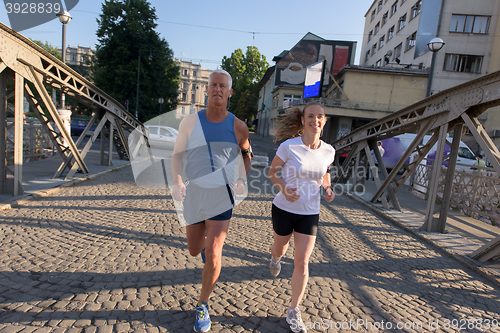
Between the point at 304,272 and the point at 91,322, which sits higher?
the point at 304,272

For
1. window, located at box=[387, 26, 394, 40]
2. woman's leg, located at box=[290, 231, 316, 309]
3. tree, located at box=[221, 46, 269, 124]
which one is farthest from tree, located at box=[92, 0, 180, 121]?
tree, located at box=[221, 46, 269, 124]

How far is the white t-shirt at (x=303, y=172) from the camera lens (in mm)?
2660

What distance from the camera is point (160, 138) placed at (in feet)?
53.3

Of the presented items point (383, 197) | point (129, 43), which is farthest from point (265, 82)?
point (383, 197)

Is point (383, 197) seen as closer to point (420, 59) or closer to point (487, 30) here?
point (420, 59)

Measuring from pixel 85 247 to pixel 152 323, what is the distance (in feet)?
6.36

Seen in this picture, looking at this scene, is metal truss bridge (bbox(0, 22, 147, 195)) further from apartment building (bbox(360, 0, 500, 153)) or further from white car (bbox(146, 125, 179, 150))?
apartment building (bbox(360, 0, 500, 153))

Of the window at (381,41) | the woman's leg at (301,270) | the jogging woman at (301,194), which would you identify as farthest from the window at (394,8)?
the woman's leg at (301,270)

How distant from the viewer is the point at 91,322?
2381 millimetres

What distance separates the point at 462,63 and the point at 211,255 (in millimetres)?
31156

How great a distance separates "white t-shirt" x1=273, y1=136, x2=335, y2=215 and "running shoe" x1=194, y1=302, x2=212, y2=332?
1.07 metres

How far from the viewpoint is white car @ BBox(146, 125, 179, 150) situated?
53.2 ft

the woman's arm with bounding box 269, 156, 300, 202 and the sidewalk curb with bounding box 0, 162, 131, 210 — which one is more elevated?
the woman's arm with bounding box 269, 156, 300, 202

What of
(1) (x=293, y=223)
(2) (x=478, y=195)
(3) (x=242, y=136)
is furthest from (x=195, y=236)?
(2) (x=478, y=195)
